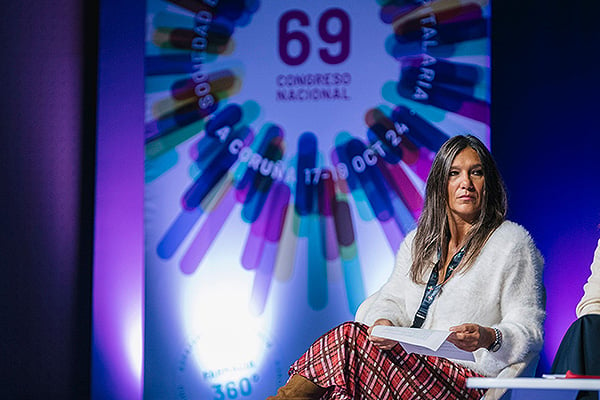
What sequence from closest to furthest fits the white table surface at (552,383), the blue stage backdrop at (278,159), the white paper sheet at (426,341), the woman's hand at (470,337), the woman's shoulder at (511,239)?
the white table surface at (552,383) → the white paper sheet at (426,341) → the woman's hand at (470,337) → the woman's shoulder at (511,239) → the blue stage backdrop at (278,159)

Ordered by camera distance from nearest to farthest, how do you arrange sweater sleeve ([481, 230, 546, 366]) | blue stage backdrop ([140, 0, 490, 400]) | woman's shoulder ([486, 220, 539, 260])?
1. sweater sleeve ([481, 230, 546, 366])
2. woman's shoulder ([486, 220, 539, 260])
3. blue stage backdrop ([140, 0, 490, 400])

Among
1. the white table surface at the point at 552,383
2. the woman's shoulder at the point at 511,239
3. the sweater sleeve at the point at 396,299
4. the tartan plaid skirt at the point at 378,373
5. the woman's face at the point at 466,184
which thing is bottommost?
the tartan plaid skirt at the point at 378,373

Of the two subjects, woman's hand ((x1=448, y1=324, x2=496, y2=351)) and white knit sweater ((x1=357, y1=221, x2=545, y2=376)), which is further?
white knit sweater ((x1=357, y1=221, x2=545, y2=376))

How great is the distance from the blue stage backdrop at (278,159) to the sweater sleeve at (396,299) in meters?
1.03

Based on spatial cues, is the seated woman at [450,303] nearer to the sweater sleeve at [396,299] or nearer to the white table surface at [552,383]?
the sweater sleeve at [396,299]

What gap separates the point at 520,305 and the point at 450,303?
0.64ft

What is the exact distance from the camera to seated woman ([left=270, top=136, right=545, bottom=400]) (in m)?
2.06

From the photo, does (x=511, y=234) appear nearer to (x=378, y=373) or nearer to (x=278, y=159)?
(x=378, y=373)

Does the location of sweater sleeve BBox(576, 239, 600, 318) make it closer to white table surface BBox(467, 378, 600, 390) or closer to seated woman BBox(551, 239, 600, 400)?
seated woman BBox(551, 239, 600, 400)

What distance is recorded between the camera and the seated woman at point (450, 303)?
81.0 inches

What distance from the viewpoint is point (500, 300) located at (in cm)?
219

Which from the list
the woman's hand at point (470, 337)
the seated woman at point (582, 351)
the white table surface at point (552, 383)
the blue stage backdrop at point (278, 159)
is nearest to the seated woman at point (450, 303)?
the woman's hand at point (470, 337)

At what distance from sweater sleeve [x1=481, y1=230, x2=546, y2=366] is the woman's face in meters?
0.18

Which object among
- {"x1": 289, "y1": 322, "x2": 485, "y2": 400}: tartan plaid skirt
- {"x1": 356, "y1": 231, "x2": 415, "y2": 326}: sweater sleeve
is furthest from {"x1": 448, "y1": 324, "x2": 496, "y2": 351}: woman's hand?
{"x1": 356, "y1": 231, "x2": 415, "y2": 326}: sweater sleeve
